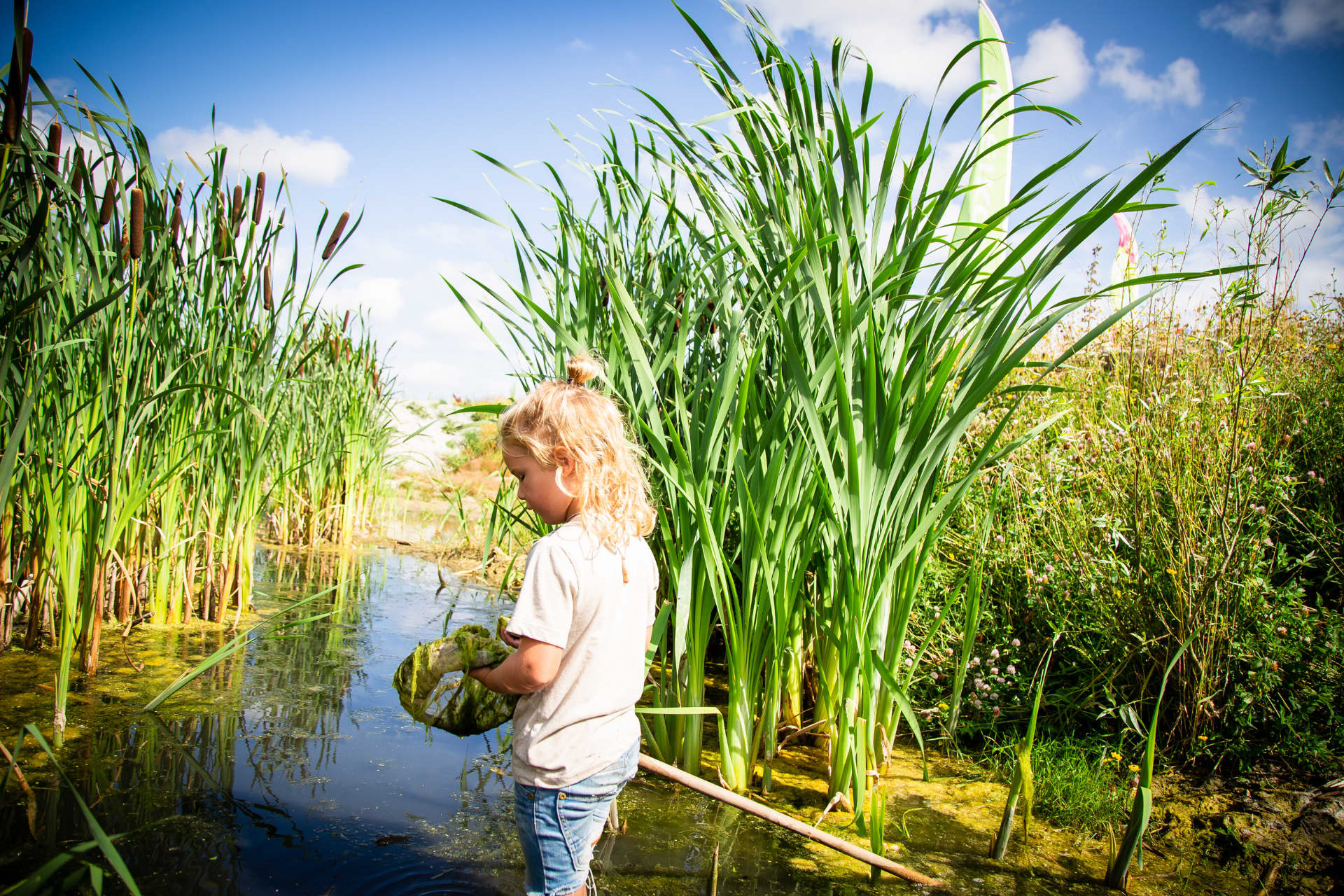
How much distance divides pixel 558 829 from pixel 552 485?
2.16 feet

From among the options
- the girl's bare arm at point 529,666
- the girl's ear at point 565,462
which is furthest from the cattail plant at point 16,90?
the girl's bare arm at point 529,666

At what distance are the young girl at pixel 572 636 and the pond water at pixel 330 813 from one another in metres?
0.43

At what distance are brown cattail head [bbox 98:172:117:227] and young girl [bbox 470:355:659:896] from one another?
1851 mm

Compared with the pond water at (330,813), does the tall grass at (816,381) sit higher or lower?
higher

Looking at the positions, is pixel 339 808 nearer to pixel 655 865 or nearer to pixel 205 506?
pixel 655 865

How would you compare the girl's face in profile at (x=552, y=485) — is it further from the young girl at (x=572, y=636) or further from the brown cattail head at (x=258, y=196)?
the brown cattail head at (x=258, y=196)

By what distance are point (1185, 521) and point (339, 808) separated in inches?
110

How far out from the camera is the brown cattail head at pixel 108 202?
94.4 inches

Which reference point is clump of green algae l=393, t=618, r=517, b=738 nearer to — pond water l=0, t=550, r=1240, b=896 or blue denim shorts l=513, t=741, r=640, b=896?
blue denim shorts l=513, t=741, r=640, b=896

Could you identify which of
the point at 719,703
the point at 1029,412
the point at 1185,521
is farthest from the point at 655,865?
the point at 1029,412

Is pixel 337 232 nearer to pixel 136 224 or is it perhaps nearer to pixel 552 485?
pixel 136 224

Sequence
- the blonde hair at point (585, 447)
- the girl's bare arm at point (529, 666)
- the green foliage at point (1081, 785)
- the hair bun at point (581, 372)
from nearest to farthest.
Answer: the girl's bare arm at point (529, 666) < the blonde hair at point (585, 447) < the hair bun at point (581, 372) < the green foliage at point (1081, 785)

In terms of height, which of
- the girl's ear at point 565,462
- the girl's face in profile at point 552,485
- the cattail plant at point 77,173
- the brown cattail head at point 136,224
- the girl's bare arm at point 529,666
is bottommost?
the girl's bare arm at point 529,666

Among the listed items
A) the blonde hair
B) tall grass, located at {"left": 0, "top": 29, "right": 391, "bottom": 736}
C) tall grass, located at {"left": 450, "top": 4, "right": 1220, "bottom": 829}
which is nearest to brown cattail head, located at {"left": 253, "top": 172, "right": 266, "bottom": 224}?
tall grass, located at {"left": 0, "top": 29, "right": 391, "bottom": 736}
